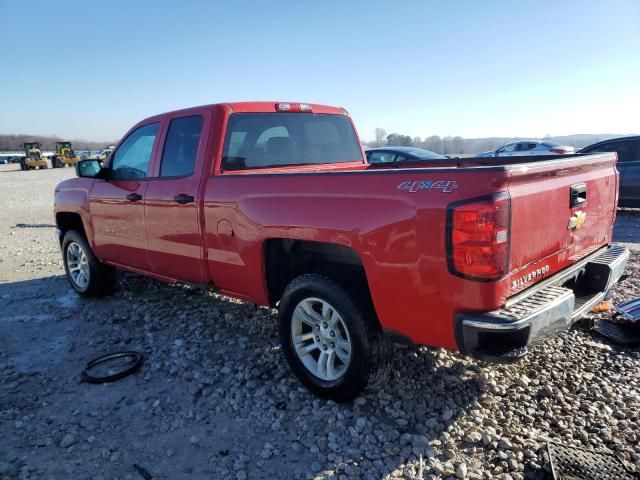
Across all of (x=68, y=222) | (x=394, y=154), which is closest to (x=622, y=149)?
(x=394, y=154)

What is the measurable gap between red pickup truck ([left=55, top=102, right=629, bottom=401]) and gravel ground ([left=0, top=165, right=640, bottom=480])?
1.18 feet

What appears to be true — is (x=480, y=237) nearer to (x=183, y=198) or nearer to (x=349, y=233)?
(x=349, y=233)

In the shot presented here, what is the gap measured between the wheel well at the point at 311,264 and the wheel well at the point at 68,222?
328 cm

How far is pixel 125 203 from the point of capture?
458cm

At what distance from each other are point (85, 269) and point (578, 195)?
5.14 m

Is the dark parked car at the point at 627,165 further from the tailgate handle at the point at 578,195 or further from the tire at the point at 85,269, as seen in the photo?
the tire at the point at 85,269

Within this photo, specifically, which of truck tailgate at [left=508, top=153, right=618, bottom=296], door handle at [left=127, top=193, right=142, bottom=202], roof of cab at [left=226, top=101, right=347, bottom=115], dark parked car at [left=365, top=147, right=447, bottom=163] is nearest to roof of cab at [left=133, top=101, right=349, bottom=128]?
roof of cab at [left=226, top=101, right=347, bottom=115]

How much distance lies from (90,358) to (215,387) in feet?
4.35

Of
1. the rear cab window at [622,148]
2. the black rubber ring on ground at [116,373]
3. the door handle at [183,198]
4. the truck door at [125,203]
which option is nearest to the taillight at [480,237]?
the door handle at [183,198]

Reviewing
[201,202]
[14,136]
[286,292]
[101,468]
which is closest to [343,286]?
[286,292]

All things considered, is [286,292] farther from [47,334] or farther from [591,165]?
[47,334]

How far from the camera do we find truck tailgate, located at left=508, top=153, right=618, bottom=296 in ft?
7.78

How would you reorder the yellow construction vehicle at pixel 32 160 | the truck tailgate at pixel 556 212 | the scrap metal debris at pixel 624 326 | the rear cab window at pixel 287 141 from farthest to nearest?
the yellow construction vehicle at pixel 32 160 < the rear cab window at pixel 287 141 < the scrap metal debris at pixel 624 326 < the truck tailgate at pixel 556 212

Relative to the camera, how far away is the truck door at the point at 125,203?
444cm
